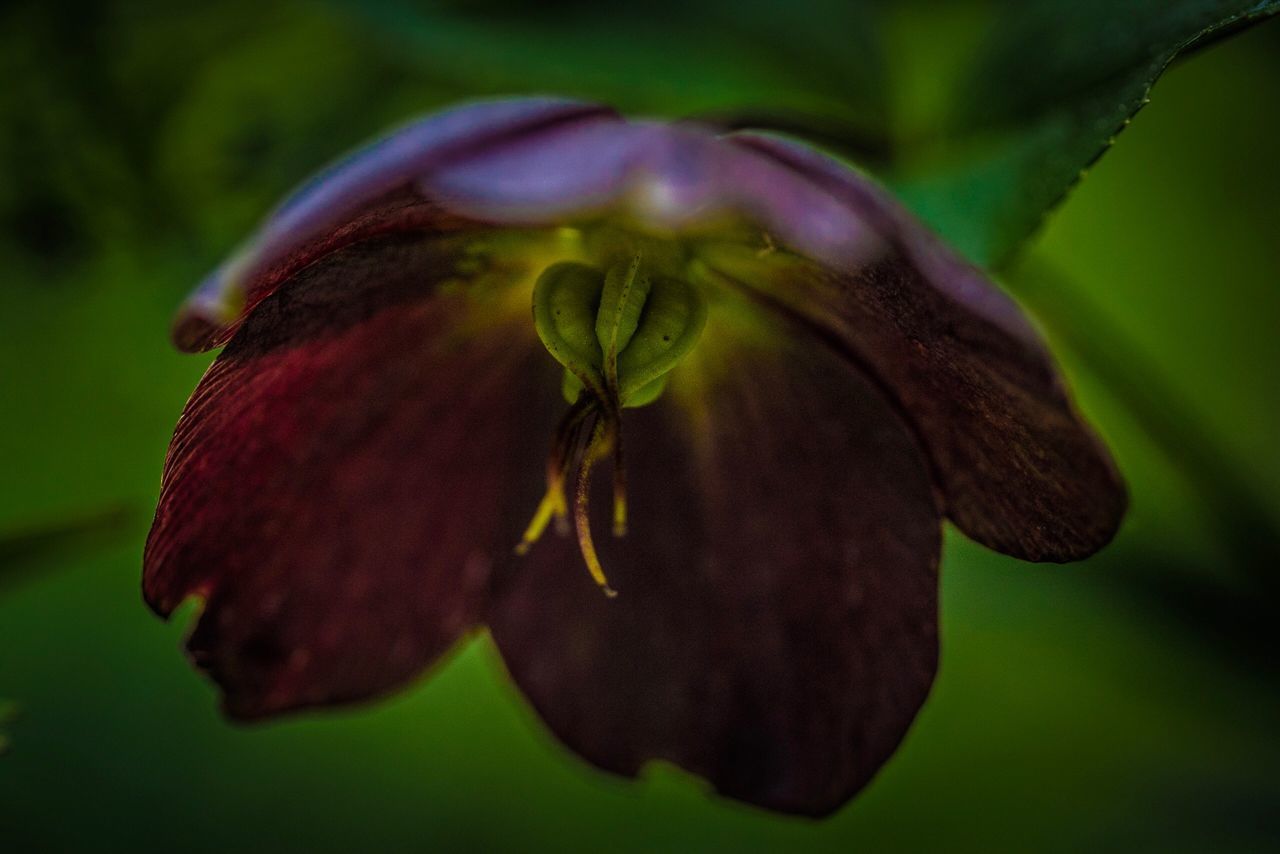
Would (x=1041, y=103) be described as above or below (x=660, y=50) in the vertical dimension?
above

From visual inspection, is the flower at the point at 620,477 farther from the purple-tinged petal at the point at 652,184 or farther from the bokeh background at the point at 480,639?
the bokeh background at the point at 480,639

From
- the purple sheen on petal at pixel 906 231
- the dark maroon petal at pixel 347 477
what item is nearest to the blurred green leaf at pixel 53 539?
the dark maroon petal at pixel 347 477

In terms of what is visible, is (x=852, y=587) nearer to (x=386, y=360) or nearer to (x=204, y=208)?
(x=386, y=360)

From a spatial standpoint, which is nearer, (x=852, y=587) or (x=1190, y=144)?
(x=852, y=587)

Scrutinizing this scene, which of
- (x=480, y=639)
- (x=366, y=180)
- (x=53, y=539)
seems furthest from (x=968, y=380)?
(x=480, y=639)

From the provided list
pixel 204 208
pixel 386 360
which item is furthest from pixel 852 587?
pixel 204 208

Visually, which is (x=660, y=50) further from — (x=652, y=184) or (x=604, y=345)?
(x=652, y=184)
